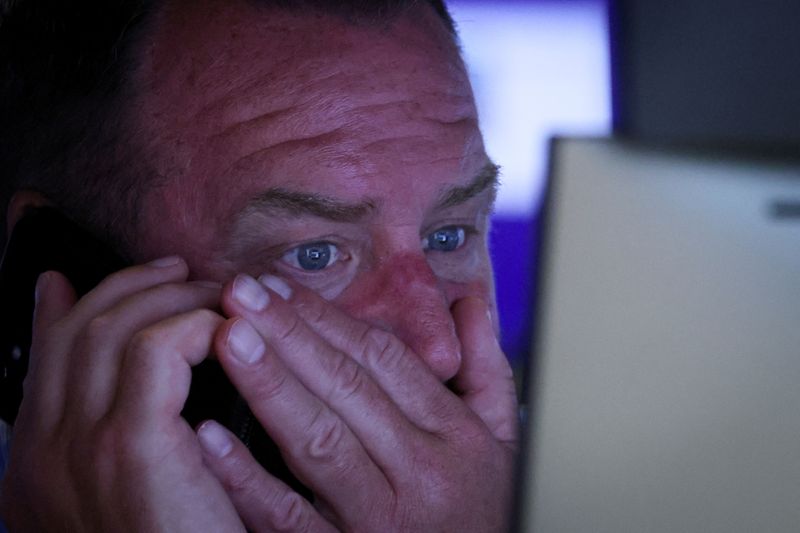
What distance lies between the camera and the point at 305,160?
2.93 feet

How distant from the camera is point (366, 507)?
738 mm

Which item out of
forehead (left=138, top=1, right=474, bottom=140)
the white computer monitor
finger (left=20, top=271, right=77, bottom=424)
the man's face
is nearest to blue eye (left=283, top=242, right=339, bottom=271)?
the man's face

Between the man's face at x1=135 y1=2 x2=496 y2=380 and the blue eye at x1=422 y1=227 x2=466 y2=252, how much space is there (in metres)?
0.04

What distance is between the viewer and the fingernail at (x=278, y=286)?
2.50ft

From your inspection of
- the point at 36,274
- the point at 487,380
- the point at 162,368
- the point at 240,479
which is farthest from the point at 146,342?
the point at 487,380

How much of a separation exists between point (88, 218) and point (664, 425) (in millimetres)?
815

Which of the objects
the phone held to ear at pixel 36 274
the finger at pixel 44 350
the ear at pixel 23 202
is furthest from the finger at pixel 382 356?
the ear at pixel 23 202

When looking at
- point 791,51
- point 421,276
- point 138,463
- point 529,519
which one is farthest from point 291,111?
point 529,519

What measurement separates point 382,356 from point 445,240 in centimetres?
31

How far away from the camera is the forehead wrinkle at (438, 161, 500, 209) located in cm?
96

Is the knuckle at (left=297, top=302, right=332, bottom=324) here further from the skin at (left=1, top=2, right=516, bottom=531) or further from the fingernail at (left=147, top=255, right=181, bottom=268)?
the fingernail at (left=147, top=255, right=181, bottom=268)

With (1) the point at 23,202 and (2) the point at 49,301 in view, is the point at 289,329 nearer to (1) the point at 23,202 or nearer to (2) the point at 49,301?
(2) the point at 49,301

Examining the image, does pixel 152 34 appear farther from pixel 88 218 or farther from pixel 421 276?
pixel 421 276

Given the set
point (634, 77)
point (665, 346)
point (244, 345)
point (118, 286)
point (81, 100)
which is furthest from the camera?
point (81, 100)
